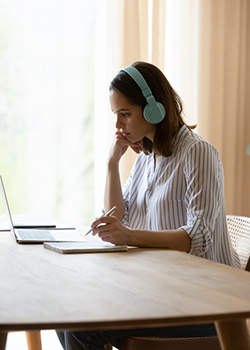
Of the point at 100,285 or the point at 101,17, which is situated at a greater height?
the point at 101,17

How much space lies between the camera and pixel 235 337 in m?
0.79

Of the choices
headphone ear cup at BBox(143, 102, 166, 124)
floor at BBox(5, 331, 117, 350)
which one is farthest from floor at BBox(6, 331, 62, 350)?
headphone ear cup at BBox(143, 102, 166, 124)

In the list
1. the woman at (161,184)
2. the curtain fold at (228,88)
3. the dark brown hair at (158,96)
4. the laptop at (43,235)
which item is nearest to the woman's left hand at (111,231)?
the woman at (161,184)

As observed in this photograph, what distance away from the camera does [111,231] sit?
1.15 meters

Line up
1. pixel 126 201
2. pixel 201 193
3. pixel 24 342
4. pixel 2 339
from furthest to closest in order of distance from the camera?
pixel 24 342, pixel 126 201, pixel 201 193, pixel 2 339

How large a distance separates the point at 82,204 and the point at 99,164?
296mm

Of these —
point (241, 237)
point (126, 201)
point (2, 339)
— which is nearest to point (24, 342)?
A: point (126, 201)

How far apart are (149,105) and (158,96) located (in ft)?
0.18

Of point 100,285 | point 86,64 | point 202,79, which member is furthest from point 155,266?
point 202,79

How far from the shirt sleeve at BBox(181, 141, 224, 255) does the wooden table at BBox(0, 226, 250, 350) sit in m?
0.19

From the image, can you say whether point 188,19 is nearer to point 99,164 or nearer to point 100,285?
point 99,164

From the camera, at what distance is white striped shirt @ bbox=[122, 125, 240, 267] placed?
1.24 m

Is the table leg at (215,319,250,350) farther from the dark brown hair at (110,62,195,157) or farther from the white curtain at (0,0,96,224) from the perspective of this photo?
the white curtain at (0,0,96,224)

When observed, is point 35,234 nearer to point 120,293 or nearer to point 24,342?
point 120,293
